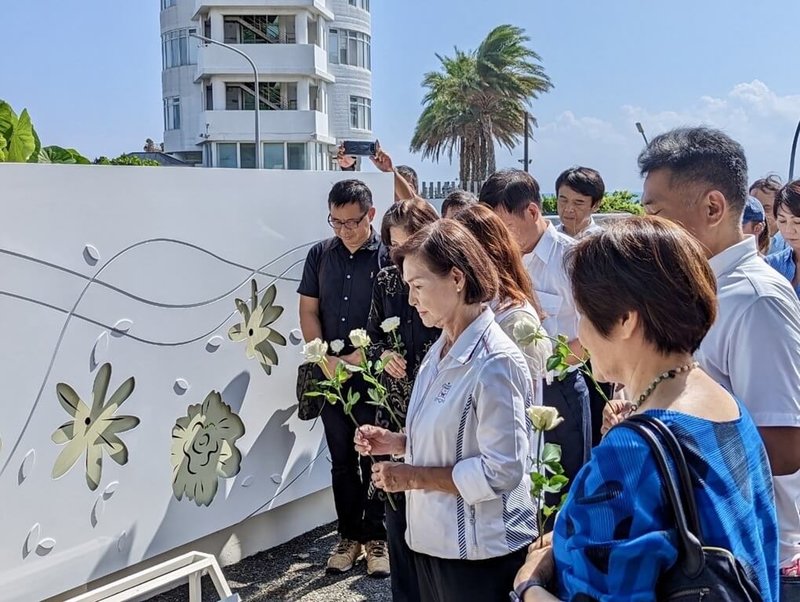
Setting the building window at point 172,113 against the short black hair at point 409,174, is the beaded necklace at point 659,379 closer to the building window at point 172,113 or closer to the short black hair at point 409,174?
the short black hair at point 409,174

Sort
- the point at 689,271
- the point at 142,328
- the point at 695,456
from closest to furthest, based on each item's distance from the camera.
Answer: the point at 695,456, the point at 689,271, the point at 142,328

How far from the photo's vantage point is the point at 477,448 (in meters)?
2.28

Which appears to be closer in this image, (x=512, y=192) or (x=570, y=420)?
(x=570, y=420)

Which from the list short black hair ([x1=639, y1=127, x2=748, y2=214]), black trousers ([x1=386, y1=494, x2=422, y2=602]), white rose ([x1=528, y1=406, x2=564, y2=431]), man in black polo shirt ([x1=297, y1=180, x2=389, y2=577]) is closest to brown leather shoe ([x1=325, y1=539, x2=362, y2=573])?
man in black polo shirt ([x1=297, y1=180, x2=389, y2=577])

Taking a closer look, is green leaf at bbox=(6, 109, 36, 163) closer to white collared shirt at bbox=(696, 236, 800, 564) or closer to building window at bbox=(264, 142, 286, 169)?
white collared shirt at bbox=(696, 236, 800, 564)

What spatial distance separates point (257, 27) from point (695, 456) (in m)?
44.9

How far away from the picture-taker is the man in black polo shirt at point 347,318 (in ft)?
13.7

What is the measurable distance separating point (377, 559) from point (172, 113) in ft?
158

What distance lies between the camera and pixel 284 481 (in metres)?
4.45

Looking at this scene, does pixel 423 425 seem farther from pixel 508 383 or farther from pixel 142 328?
pixel 142 328

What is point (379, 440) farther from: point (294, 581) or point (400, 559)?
point (294, 581)

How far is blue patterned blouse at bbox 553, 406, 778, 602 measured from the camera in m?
1.18

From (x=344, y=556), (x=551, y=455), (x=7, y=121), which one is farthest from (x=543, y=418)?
(x=344, y=556)

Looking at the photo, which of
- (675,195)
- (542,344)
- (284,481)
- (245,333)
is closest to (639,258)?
(675,195)
